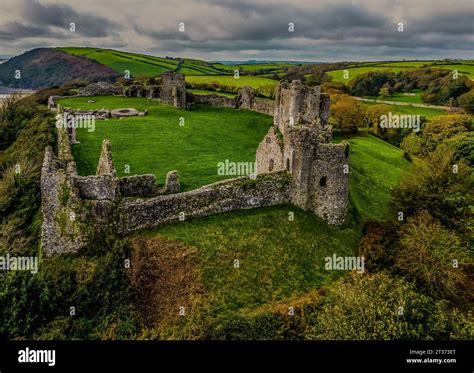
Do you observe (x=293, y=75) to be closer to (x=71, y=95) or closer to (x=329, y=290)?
(x=71, y=95)

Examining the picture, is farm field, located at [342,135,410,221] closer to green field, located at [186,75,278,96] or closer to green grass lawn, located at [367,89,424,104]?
green field, located at [186,75,278,96]

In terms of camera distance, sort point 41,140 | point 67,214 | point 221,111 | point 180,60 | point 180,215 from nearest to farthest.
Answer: point 67,214 → point 180,215 → point 41,140 → point 221,111 → point 180,60

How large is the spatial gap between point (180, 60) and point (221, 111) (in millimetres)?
66549

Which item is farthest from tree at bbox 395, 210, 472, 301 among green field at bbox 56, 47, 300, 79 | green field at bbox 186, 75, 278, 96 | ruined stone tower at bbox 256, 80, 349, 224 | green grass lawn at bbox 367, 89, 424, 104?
green field at bbox 56, 47, 300, 79

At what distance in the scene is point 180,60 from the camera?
379 ft

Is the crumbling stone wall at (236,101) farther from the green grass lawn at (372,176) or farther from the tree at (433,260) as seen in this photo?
the tree at (433,260)

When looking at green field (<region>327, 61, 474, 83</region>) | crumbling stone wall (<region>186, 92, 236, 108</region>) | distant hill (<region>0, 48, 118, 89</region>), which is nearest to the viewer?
crumbling stone wall (<region>186, 92, 236, 108</region>)

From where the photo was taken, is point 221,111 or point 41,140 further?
point 221,111

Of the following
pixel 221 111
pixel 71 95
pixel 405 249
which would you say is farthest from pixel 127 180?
pixel 71 95

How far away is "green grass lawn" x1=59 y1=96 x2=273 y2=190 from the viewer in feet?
98.8

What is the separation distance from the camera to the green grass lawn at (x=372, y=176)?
2830 cm

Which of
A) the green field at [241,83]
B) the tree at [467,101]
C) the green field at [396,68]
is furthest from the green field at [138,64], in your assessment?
the tree at [467,101]

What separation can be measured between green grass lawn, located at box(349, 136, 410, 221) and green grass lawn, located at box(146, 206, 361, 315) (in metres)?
4.88

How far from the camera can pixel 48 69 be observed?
78.0 m
